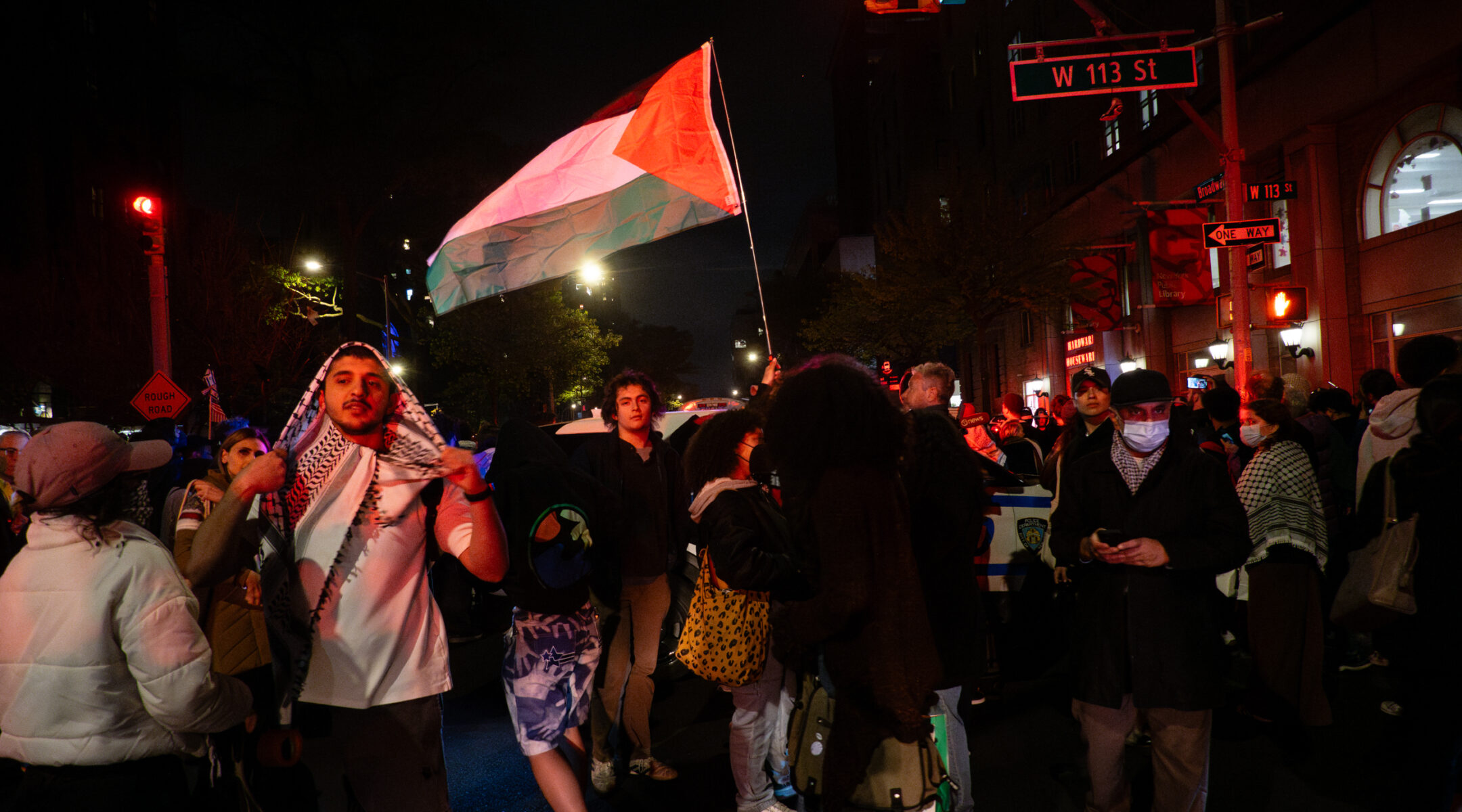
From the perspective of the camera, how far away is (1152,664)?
3.40 meters

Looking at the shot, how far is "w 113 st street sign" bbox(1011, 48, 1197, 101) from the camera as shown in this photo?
1077 centimetres

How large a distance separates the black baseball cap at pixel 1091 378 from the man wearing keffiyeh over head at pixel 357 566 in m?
4.03

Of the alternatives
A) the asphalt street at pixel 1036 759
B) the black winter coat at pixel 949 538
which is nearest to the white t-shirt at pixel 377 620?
the black winter coat at pixel 949 538

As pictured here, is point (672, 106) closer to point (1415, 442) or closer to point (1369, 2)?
point (1415, 442)

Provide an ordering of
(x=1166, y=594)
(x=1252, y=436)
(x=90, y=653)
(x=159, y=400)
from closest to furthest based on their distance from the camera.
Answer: (x=90, y=653) → (x=1166, y=594) → (x=1252, y=436) → (x=159, y=400)

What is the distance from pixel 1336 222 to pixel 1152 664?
1548 cm

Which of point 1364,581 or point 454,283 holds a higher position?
point 454,283

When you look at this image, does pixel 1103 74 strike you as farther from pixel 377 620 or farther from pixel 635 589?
pixel 377 620

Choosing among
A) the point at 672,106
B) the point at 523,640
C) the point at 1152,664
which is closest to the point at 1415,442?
the point at 1152,664

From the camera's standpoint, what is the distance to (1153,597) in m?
3.44

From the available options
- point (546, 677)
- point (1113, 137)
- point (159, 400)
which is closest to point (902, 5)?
point (546, 677)

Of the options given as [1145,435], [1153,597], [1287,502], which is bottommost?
[1153,597]

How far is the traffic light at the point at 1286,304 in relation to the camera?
12.0 meters

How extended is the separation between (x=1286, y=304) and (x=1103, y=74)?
423 centimetres
